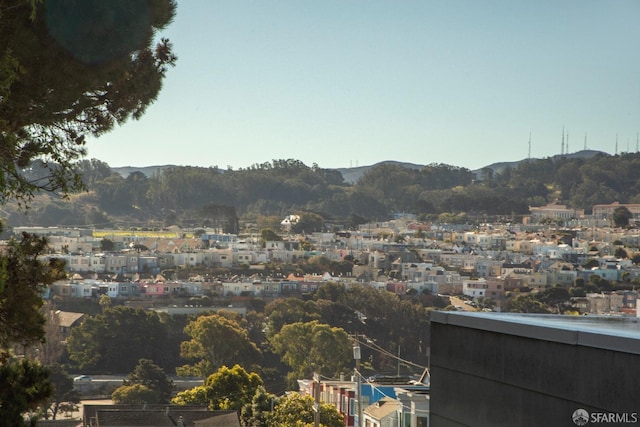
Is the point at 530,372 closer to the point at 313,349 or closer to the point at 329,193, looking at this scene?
the point at 313,349

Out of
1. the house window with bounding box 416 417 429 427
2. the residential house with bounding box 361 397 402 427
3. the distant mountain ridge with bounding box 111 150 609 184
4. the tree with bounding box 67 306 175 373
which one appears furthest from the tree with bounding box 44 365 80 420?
the distant mountain ridge with bounding box 111 150 609 184

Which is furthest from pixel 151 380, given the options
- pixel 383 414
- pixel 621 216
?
pixel 621 216

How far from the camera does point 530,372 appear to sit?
11.3ft

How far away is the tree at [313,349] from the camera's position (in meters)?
37.5

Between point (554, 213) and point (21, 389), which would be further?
point (554, 213)

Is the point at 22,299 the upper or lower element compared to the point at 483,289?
upper

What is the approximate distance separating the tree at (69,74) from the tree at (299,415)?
543 inches

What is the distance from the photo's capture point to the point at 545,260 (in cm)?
6431

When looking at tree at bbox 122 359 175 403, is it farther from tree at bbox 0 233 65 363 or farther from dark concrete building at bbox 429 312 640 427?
dark concrete building at bbox 429 312 640 427

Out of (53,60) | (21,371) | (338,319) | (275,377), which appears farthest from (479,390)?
(338,319)

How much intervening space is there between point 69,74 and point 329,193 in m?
78.7

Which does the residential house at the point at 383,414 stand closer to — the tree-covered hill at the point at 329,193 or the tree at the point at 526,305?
the tree at the point at 526,305

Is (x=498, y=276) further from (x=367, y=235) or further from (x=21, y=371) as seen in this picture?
(x=21, y=371)

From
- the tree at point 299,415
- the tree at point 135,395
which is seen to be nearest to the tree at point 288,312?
the tree at point 135,395
